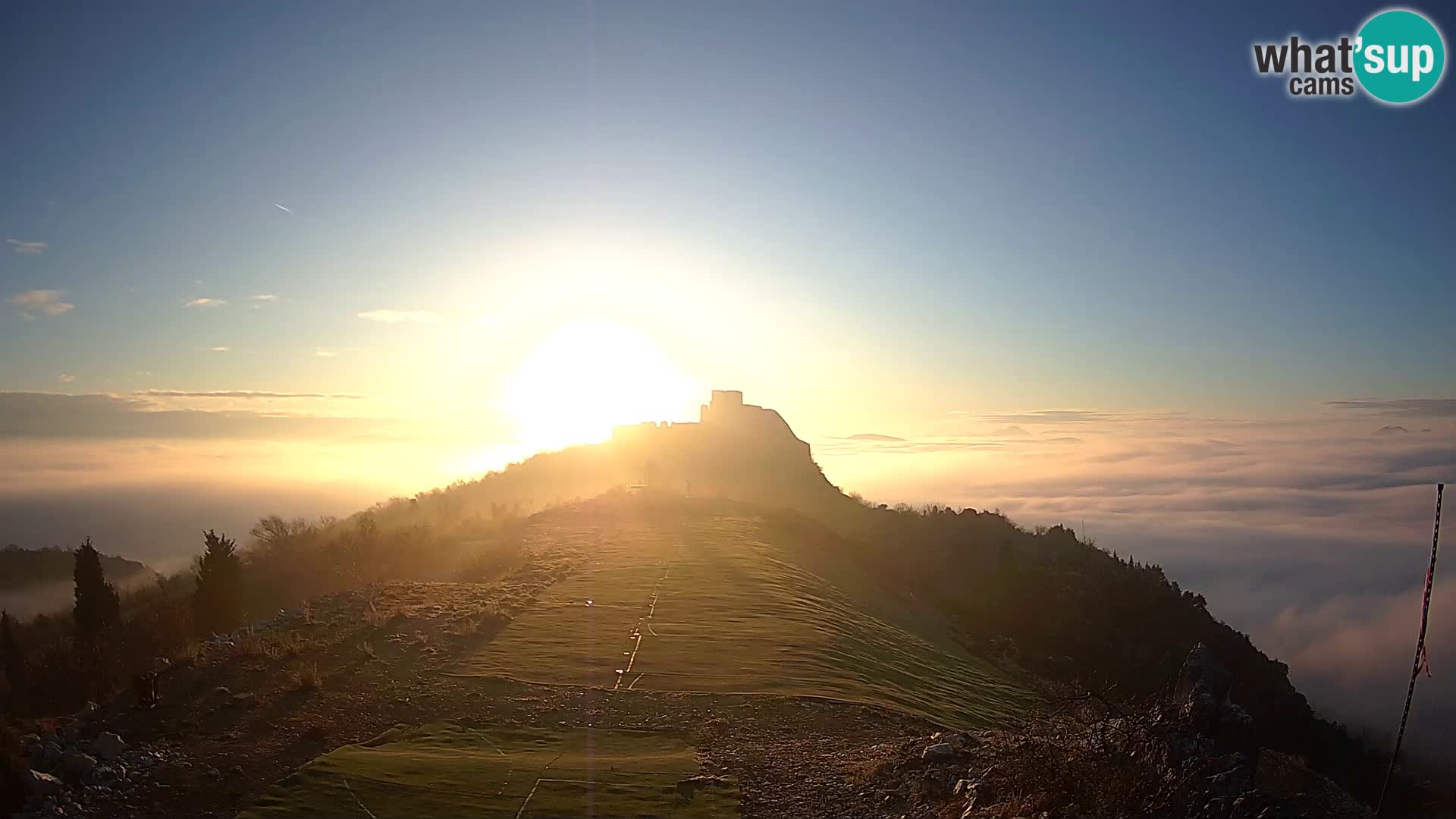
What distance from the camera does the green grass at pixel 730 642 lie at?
15.4 m

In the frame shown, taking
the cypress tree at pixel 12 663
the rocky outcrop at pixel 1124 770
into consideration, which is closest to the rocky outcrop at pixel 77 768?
the cypress tree at pixel 12 663

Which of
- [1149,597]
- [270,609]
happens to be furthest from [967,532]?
[270,609]

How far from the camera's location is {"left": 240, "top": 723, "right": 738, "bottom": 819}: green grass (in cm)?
903

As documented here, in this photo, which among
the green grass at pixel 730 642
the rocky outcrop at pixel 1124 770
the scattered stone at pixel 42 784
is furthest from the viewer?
the green grass at pixel 730 642

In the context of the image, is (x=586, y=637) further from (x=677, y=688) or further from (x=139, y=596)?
(x=139, y=596)

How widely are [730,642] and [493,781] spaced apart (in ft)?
27.5

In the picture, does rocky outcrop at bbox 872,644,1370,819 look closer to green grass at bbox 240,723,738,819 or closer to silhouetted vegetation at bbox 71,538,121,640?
green grass at bbox 240,723,738,819

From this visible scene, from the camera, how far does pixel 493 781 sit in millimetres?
9852

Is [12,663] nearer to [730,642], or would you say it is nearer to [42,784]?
[42,784]

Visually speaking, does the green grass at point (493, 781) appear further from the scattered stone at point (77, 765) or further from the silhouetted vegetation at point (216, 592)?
the silhouetted vegetation at point (216, 592)

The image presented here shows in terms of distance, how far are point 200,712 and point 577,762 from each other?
584 cm

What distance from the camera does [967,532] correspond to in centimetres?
5141

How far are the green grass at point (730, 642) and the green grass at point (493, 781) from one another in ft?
10.9

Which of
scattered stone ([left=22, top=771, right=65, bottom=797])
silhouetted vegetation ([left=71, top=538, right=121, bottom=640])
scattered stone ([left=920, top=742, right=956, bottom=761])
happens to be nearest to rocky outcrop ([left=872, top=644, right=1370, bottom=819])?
scattered stone ([left=920, top=742, right=956, bottom=761])
